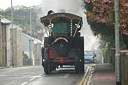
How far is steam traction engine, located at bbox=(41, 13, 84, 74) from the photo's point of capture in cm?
2548

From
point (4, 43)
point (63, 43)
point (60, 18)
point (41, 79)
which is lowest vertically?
point (41, 79)

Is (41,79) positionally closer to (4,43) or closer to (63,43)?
(63,43)

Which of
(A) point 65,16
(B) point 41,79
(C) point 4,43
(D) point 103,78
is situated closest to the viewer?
(D) point 103,78

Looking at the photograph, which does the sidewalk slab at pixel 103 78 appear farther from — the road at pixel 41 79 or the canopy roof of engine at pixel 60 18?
the canopy roof of engine at pixel 60 18

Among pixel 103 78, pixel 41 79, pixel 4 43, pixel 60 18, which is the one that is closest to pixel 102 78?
pixel 103 78

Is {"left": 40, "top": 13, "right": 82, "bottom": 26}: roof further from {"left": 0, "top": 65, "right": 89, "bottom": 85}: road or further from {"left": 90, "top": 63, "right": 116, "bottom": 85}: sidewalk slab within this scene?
{"left": 90, "top": 63, "right": 116, "bottom": 85}: sidewalk slab

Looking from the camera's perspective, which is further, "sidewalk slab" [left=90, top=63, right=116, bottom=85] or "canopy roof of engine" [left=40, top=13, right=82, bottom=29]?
"canopy roof of engine" [left=40, top=13, right=82, bottom=29]

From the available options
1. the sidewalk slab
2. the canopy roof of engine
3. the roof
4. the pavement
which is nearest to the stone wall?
the canopy roof of engine

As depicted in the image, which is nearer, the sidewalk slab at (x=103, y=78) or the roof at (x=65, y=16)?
the sidewalk slab at (x=103, y=78)

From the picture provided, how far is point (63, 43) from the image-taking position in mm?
25484

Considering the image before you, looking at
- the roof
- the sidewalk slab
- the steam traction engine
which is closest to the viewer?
the sidewalk slab

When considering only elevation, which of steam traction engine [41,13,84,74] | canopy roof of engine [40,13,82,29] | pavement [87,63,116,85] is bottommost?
pavement [87,63,116,85]

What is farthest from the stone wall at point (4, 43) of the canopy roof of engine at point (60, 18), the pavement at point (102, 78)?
the pavement at point (102, 78)

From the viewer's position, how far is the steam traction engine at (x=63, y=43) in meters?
25.5
